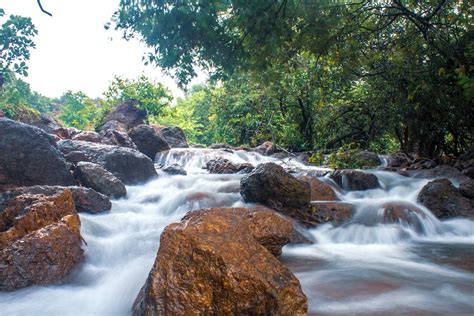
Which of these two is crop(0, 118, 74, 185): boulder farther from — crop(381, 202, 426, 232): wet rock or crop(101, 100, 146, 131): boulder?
crop(101, 100, 146, 131): boulder

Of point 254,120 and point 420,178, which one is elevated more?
point 254,120

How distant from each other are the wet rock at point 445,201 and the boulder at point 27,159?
23.0 feet

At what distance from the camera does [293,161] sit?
13992 mm

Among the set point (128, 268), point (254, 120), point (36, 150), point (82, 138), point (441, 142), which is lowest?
point (128, 268)

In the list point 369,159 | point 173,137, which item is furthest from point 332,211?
point 173,137

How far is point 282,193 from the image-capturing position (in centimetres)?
651

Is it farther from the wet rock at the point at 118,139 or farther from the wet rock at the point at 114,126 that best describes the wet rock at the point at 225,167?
the wet rock at the point at 114,126

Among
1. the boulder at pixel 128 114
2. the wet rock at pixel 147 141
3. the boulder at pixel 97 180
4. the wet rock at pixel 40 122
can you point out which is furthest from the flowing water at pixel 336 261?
the boulder at pixel 128 114

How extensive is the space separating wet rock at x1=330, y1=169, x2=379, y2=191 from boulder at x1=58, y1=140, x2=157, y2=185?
4.97 m

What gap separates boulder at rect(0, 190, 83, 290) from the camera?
3643mm

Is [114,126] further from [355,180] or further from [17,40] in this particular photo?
[355,180]

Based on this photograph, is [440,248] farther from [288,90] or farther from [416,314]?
[288,90]

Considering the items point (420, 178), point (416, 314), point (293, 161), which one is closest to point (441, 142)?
point (420, 178)

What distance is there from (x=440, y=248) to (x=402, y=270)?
1621 millimetres
